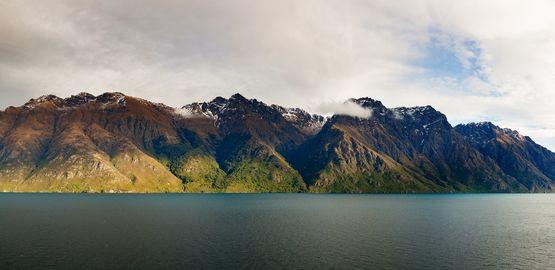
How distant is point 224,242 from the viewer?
121m

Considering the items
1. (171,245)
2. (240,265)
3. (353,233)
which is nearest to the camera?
(240,265)

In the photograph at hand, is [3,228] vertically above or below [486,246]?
below

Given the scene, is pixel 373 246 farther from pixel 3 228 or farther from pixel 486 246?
pixel 3 228

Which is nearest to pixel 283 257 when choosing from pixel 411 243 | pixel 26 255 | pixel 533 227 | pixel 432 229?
pixel 411 243

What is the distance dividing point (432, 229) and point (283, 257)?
81.9 m

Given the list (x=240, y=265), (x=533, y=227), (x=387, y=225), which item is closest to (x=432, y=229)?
(x=387, y=225)

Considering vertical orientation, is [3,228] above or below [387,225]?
below

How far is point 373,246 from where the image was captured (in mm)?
115875

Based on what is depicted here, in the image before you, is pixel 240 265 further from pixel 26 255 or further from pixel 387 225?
pixel 387 225

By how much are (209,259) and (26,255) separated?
44.7 meters

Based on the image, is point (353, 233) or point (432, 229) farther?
point (432, 229)

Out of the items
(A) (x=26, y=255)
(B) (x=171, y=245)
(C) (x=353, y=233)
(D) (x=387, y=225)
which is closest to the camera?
(A) (x=26, y=255)

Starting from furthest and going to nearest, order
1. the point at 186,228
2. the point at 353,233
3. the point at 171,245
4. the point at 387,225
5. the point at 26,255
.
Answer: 1. the point at 387,225
2. the point at 186,228
3. the point at 353,233
4. the point at 171,245
5. the point at 26,255

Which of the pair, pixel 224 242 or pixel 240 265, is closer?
pixel 240 265
